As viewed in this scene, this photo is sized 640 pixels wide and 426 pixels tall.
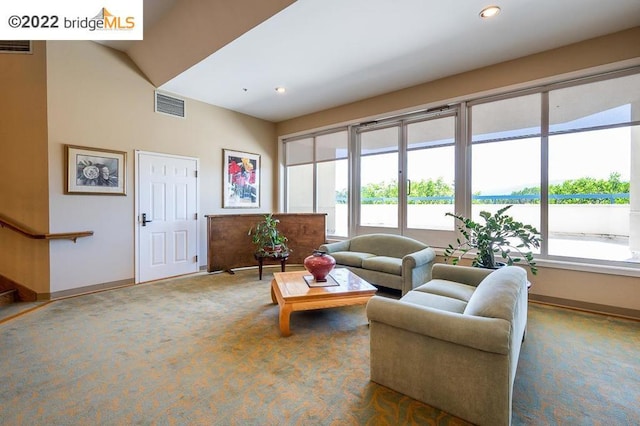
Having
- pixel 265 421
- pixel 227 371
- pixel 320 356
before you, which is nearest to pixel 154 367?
pixel 227 371

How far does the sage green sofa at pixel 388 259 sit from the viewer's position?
367 centimetres

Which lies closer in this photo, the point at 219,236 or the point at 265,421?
the point at 265,421

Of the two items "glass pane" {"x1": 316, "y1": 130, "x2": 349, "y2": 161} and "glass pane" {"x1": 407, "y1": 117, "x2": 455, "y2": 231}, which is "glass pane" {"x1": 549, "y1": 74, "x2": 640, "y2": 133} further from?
"glass pane" {"x1": 316, "y1": 130, "x2": 349, "y2": 161}

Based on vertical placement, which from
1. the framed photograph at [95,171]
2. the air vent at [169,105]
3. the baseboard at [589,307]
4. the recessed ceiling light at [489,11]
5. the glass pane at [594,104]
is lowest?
the baseboard at [589,307]

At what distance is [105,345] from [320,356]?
193 cm

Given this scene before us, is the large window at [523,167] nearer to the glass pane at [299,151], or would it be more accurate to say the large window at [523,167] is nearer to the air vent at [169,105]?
the glass pane at [299,151]

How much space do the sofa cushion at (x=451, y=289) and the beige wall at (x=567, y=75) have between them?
5.80 ft

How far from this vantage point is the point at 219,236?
17.4 ft

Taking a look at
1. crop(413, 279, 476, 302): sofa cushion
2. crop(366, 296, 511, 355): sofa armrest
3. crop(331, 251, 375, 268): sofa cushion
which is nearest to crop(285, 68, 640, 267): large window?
crop(331, 251, 375, 268): sofa cushion

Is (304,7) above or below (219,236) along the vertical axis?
above

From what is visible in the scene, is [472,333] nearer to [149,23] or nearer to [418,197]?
[418,197]

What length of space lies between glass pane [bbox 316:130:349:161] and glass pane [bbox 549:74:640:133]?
10.6ft

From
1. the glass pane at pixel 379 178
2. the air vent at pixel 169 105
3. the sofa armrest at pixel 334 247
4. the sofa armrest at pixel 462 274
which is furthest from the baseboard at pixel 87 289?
the sofa armrest at pixel 462 274

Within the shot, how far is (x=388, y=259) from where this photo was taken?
4152 mm
